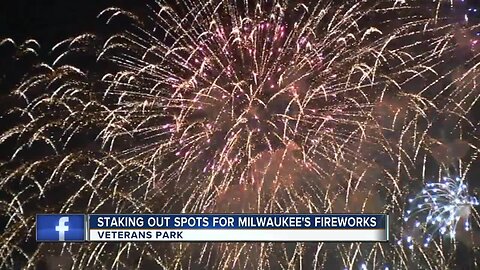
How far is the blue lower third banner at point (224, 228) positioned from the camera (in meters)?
3.47

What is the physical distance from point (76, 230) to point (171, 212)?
1.49 feet

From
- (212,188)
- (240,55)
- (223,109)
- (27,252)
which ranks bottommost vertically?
(27,252)

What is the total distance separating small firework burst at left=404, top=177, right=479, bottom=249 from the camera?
3604 millimetres

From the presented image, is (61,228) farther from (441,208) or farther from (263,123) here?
(441,208)

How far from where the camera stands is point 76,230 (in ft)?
11.6

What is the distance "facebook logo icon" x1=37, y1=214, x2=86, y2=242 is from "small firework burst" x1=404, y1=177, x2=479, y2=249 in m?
1.58

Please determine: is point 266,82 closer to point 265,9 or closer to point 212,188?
point 265,9

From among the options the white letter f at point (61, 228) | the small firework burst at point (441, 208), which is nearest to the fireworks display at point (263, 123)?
the small firework burst at point (441, 208)

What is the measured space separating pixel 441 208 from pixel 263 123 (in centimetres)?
96

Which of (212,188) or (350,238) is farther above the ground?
(212,188)

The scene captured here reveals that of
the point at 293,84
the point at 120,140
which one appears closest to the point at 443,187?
the point at 293,84

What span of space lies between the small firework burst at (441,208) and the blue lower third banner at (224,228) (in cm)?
24

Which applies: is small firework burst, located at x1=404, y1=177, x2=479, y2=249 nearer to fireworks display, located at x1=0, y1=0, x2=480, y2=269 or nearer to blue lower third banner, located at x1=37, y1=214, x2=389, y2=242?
fireworks display, located at x1=0, y1=0, x2=480, y2=269

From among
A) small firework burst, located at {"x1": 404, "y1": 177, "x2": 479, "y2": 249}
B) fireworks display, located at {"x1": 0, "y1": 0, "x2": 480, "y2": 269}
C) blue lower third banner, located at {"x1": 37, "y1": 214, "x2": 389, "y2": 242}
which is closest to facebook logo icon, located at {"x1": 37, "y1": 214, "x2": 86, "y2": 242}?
blue lower third banner, located at {"x1": 37, "y1": 214, "x2": 389, "y2": 242}
